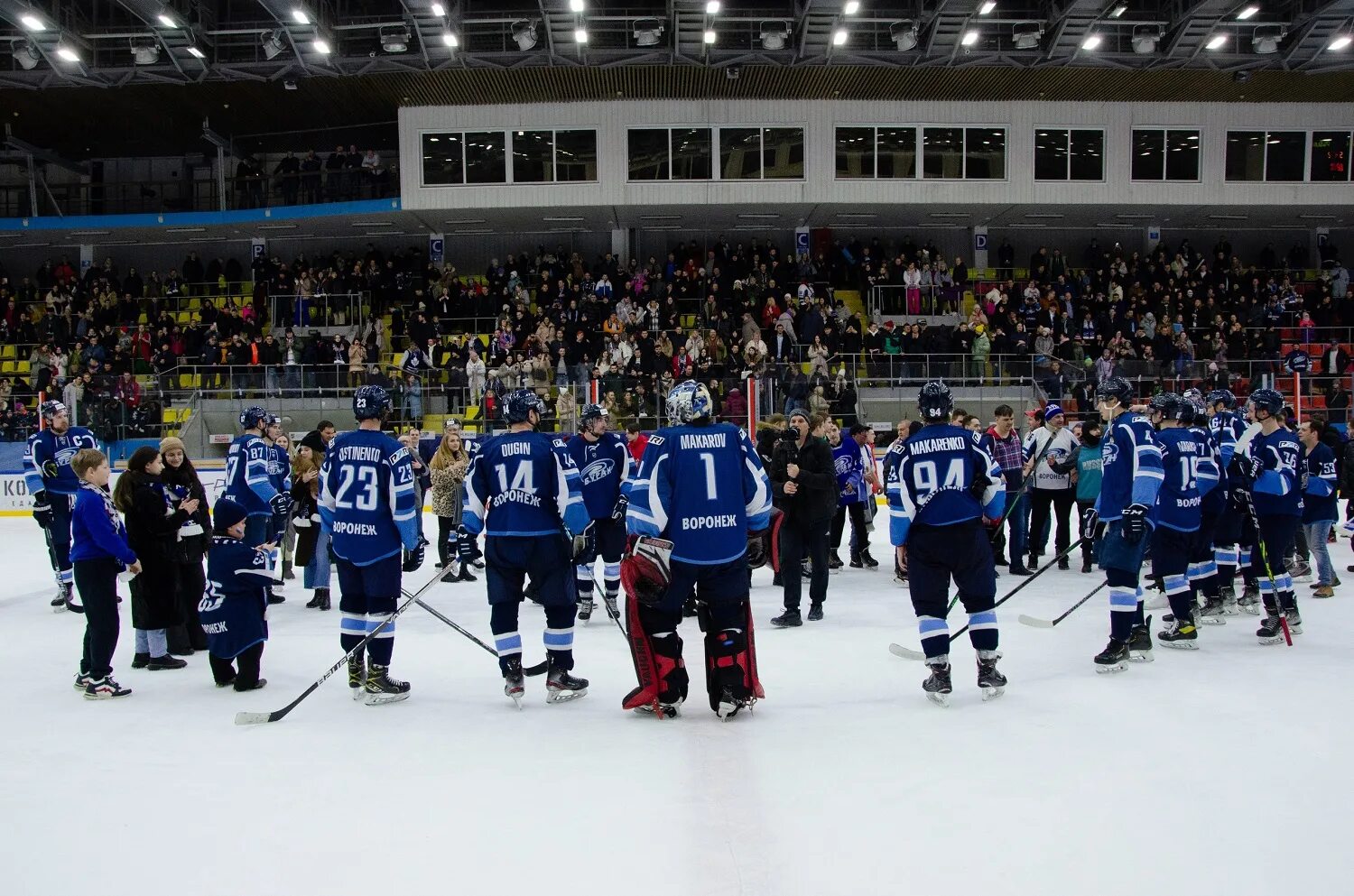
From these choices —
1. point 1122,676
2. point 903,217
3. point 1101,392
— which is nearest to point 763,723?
point 1122,676

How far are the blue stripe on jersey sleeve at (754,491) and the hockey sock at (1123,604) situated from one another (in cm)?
227

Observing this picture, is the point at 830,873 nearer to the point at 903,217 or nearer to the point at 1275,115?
the point at 903,217

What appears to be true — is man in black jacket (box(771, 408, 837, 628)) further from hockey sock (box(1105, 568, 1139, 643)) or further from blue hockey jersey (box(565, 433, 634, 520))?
hockey sock (box(1105, 568, 1139, 643))

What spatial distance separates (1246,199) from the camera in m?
24.8

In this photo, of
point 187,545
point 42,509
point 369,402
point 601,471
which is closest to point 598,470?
point 601,471

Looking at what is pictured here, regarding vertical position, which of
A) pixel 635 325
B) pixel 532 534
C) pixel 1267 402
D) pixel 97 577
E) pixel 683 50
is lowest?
pixel 97 577

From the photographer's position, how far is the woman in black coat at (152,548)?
6918 millimetres

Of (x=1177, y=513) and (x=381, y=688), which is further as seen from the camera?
(x=1177, y=513)

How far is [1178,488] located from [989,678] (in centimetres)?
199

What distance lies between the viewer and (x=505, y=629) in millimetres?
6047

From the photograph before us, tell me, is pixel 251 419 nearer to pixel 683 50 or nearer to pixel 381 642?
pixel 381 642

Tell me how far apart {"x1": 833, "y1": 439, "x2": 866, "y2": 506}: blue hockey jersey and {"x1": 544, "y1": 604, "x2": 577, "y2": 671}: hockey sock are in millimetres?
4979

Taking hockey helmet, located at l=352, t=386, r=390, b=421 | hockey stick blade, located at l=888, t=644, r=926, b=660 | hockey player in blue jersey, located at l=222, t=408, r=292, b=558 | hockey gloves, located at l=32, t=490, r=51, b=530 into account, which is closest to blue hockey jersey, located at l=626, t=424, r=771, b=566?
hockey helmet, located at l=352, t=386, r=390, b=421

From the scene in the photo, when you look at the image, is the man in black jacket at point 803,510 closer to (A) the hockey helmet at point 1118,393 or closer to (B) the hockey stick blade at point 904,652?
(B) the hockey stick blade at point 904,652
